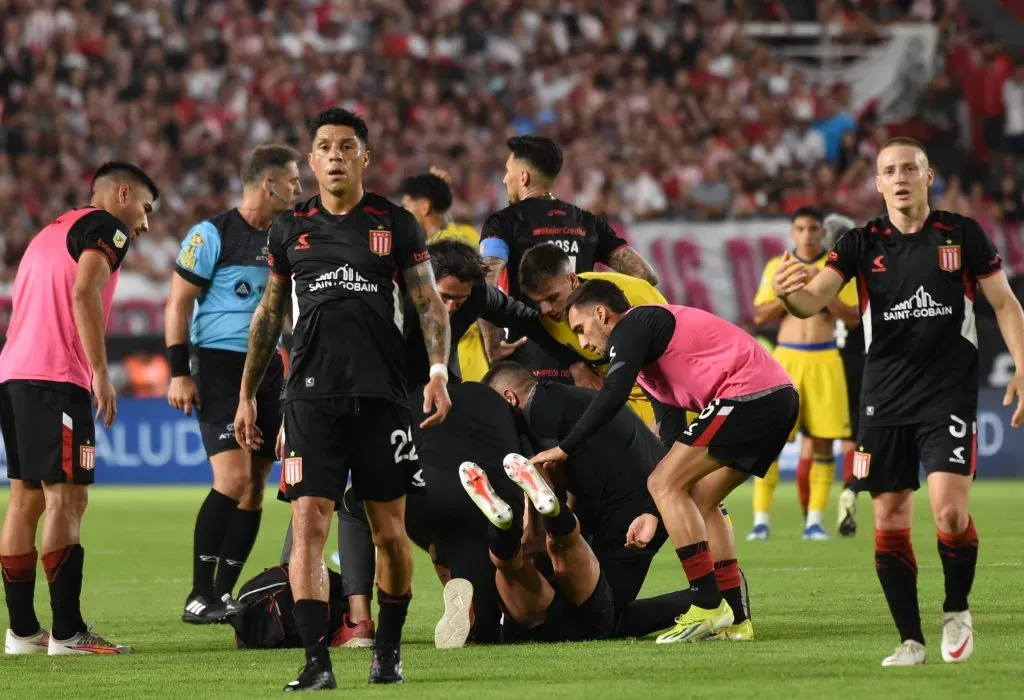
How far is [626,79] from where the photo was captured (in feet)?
83.7

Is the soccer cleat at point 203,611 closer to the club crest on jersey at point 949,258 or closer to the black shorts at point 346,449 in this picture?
the black shorts at point 346,449

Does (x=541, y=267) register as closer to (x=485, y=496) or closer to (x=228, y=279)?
(x=228, y=279)

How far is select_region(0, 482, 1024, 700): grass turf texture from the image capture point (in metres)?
5.99

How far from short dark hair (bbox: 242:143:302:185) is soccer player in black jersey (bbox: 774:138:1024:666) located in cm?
365

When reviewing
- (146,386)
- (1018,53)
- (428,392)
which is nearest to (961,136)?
(1018,53)

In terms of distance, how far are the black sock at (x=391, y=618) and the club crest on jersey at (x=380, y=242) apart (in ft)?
4.39

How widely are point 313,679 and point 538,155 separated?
475 centimetres

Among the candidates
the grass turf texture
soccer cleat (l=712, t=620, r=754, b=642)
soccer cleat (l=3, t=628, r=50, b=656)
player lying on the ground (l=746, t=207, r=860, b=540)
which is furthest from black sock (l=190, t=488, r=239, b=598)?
player lying on the ground (l=746, t=207, r=860, b=540)

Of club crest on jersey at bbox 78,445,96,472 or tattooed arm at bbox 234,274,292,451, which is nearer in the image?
tattooed arm at bbox 234,274,292,451

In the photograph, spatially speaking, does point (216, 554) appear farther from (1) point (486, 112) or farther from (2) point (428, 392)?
(1) point (486, 112)

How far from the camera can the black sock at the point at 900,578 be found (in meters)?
6.38

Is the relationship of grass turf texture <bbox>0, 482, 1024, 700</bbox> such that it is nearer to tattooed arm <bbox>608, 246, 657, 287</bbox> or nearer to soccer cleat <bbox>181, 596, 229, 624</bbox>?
soccer cleat <bbox>181, 596, 229, 624</bbox>

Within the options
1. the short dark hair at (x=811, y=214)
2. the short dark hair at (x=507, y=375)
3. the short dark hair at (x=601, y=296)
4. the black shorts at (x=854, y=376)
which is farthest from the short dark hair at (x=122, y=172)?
the black shorts at (x=854, y=376)

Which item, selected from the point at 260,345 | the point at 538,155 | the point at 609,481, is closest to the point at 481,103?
the point at 538,155
